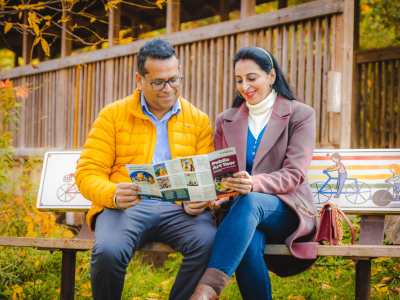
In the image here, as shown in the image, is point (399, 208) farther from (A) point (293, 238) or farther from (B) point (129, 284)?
(B) point (129, 284)

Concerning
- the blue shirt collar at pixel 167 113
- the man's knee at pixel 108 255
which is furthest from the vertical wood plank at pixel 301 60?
the man's knee at pixel 108 255

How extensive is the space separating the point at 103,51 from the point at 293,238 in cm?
508

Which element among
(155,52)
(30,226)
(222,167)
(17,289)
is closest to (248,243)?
(222,167)

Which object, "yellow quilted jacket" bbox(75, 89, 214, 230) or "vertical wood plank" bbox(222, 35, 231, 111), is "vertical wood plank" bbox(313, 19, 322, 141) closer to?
"vertical wood plank" bbox(222, 35, 231, 111)

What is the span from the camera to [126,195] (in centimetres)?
262

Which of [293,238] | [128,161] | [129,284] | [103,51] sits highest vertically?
[103,51]

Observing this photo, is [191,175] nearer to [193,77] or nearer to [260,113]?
[260,113]

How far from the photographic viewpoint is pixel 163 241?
288cm

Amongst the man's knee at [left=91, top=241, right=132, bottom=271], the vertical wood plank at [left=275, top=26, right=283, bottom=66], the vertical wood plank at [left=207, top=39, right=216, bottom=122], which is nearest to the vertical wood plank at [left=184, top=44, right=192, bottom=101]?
the vertical wood plank at [left=207, top=39, right=216, bottom=122]

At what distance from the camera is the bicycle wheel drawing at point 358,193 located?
3236 mm

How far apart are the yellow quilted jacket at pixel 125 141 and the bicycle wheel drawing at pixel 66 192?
0.74 m

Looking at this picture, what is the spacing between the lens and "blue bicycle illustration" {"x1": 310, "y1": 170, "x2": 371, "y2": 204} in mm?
3243

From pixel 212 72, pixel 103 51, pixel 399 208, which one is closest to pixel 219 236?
pixel 399 208

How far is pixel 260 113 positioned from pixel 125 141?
3.39ft
